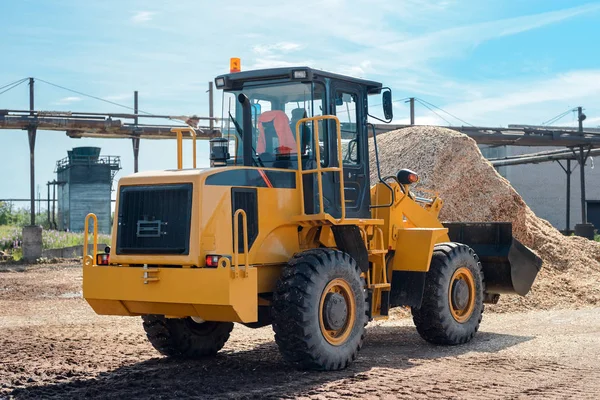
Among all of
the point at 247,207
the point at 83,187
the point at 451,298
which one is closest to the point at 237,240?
the point at 247,207

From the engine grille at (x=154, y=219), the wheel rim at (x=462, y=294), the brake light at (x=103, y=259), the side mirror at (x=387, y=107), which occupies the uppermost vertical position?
the side mirror at (x=387, y=107)

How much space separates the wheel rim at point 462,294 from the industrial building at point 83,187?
27972 mm

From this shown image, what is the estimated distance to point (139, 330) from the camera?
1109 cm

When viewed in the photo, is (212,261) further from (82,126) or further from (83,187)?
(83,187)

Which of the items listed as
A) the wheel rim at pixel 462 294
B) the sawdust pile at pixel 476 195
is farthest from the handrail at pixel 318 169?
the sawdust pile at pixel 476 195

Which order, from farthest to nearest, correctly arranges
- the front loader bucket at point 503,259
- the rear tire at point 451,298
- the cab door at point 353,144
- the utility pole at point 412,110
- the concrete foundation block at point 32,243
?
the utility pole at point 412,110 → the concrete foundation block at point 32,243 → the front loader bucket at point 503,259 → the rear tire at point 451,298 → the cab door at point 353,144

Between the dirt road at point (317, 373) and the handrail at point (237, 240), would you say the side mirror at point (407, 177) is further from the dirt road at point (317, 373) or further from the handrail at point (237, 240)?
the handrail at point (237, 240)

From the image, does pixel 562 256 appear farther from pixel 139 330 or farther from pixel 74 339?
pixel 74 339

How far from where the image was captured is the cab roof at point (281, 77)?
8.20 metres

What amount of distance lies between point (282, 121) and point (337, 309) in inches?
80.6

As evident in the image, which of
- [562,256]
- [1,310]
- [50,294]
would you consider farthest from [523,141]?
[1,310]

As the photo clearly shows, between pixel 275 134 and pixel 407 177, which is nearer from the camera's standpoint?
pixel 275 134

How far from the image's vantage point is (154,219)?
750 cm

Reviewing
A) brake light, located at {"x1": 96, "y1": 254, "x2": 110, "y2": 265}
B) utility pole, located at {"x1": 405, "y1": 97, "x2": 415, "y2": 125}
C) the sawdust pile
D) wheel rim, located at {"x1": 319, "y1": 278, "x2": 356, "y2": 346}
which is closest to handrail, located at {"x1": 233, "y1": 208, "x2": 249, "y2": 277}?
wheel rim, located at {"x1": 319, "y1": 278, "x2": 356, "y2": 346}
